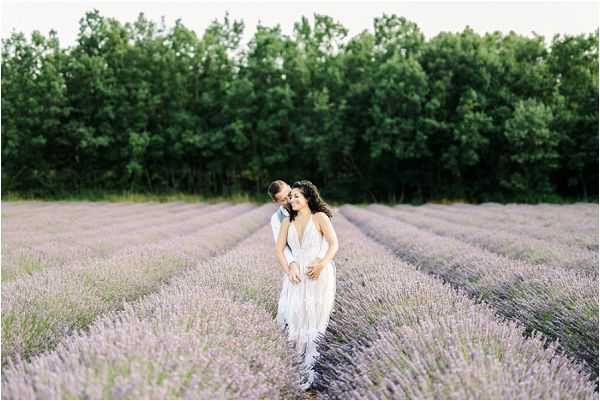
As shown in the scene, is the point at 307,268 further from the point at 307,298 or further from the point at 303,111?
the point at 303,111

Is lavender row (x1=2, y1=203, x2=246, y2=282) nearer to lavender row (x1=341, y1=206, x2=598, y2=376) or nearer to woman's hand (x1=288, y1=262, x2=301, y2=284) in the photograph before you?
woman's hand (x1=288, y1=262, x2=301, y2=284)

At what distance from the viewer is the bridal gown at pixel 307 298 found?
134 inches

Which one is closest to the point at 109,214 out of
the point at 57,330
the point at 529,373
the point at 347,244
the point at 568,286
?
the point at 347,244

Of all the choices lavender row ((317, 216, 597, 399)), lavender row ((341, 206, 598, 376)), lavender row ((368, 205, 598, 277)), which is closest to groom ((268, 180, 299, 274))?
lavender row ((317, 216, 597, 399))

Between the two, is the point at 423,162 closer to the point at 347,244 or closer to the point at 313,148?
the point at 313,148

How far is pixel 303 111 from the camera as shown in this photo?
25.6 metres

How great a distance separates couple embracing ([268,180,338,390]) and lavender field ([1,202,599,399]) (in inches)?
5.4

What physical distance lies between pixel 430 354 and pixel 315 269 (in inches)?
47.2

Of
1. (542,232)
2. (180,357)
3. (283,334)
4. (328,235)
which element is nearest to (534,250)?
(542,232)

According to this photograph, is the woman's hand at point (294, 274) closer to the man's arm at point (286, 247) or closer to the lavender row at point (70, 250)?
the man's arm at point (286, 247)

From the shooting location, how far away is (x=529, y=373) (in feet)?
6.82

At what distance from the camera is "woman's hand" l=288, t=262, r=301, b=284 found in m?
3.42

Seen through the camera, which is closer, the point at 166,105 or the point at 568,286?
the point at 568,286

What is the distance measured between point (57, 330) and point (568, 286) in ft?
10.1
